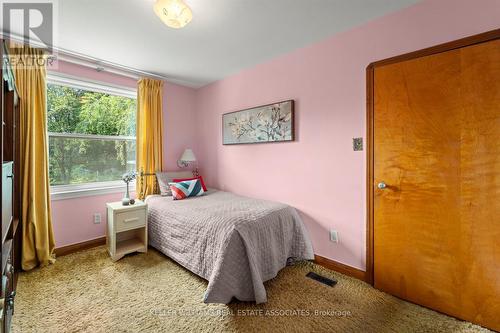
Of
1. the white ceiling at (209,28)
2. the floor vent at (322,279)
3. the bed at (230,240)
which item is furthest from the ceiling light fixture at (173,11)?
the floor vent at (322,279)

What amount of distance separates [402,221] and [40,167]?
139 inches

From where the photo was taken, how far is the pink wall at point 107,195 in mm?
2621

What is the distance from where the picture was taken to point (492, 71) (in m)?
1.49

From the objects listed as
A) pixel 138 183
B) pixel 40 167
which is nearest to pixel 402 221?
pixel 138 183

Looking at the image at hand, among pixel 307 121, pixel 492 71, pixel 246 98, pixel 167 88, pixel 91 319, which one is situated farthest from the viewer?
pixel 167 88

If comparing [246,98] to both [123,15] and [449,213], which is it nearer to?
[123,15]

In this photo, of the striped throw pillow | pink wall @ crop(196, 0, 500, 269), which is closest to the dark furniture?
the striped throw pillow

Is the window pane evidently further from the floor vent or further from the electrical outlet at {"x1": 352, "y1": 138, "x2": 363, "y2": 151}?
the electrical outlet at {"x1": 352, "y1": 138, "x2": 363, "y2": 151}

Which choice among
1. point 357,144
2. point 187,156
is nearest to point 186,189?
point 187,156

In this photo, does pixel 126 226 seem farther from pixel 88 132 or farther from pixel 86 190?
pixel 88 132

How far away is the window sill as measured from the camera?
261 centimetres

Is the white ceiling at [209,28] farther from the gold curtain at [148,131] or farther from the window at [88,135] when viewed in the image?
the window at [88,135]

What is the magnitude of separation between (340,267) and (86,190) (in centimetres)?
305

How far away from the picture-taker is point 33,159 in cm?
230
